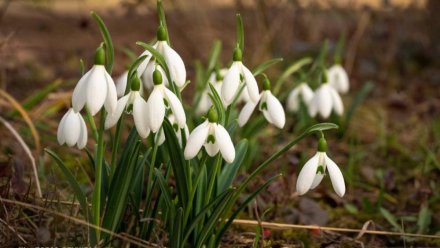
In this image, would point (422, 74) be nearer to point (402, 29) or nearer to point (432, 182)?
point (402, 29)

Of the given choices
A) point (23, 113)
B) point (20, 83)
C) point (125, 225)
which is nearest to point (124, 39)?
point (20, 83)

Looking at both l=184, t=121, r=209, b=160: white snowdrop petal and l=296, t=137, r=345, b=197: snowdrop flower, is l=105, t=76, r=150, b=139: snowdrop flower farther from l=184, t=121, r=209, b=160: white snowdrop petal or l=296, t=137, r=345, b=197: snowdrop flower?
l=296, t=137, r=345, b=197: snowdrop flower

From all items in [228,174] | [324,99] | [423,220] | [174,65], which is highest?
[174,65]

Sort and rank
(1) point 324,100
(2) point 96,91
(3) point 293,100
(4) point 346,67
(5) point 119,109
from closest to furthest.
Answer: (2) point 96,91, (5) point 119,109, (1) point 324,100, (3) point 293,100, (4) point 346,67

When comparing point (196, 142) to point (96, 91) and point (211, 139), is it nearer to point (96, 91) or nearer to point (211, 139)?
point (211, 139)

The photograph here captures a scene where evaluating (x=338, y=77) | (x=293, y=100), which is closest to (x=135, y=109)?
(x=293, y=100)

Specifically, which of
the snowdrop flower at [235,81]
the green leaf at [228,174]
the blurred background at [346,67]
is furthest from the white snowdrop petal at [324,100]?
the snowdrop flower at [235,81]

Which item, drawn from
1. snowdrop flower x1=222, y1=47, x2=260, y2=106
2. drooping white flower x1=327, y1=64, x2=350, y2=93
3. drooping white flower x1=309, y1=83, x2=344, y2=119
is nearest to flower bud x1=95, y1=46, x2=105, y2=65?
snowdrop flower x1=222, y1=47, x2=260, y2=106
